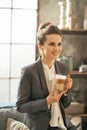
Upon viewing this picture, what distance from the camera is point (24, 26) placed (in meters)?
3.56

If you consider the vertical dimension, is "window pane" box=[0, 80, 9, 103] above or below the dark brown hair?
below

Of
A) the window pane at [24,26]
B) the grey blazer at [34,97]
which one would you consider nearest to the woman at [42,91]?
the grey blazer at [34,97]

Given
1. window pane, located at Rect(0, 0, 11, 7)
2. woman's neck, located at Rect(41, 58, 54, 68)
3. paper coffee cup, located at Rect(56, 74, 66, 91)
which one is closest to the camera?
paper coffee cup, located at Rect(56, 74, 66, 91)

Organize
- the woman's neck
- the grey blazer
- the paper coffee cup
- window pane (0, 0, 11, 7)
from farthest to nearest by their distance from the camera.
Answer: window pane (0, 0, 11, 7)
the woman's neck
the grey blazer
the paper coffee cup

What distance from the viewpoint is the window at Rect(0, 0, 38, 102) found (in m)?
3.52

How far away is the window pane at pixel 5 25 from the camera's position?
A: 3504mm

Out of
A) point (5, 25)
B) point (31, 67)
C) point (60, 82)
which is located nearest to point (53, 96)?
point (60, 82)

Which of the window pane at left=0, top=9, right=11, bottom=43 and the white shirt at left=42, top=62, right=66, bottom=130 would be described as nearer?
the white shirt at left=42, top=62, right=66, bottom=130

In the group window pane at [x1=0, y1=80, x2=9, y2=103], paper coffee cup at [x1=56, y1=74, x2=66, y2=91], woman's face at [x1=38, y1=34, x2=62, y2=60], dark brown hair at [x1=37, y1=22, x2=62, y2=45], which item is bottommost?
window pane at [x1=0, y1=80, x2=9, y2=103]

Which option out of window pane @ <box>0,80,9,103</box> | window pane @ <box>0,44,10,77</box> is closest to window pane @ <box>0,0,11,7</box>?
window pane @ <box>0,44,10,77</box>

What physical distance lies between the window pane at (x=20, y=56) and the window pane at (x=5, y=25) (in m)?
0.15

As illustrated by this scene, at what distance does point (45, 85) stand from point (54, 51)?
0.26 metres

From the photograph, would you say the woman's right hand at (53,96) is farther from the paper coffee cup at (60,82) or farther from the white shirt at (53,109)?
the white shirt at (53,109)

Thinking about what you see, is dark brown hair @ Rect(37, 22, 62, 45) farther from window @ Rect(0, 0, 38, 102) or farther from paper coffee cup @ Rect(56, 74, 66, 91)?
window @ Rect(0, 0, 38, 102)
